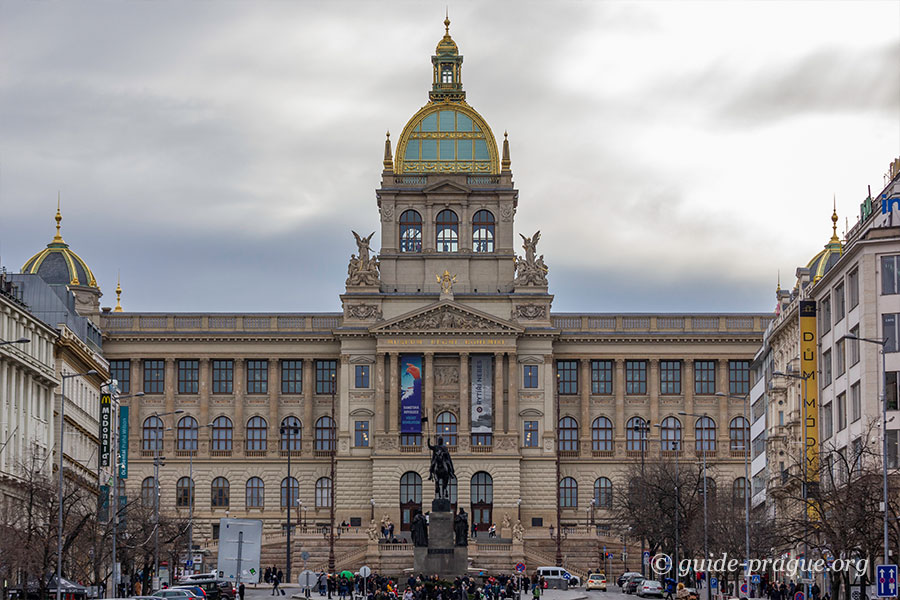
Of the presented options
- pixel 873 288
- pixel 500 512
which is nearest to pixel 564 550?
pixel 500 512

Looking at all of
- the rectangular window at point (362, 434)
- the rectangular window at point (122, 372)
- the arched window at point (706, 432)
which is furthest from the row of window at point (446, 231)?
the rectangular window at point (122, 372)

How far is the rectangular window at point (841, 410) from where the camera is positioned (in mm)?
92500

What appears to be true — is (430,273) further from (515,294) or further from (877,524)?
(877,524)

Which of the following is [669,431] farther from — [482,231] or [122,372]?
[122,372]

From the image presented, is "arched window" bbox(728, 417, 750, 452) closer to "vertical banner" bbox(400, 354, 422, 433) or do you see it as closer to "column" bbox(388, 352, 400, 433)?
"vertical banner" bbox(400, 354, 422, 433)

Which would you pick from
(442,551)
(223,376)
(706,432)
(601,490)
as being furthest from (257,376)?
(442,551)

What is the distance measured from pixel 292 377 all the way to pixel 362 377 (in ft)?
27.5

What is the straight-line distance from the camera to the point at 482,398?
15712 cm

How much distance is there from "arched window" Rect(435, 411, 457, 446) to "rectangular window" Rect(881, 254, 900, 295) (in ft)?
244

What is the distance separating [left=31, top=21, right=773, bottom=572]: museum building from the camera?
6186 inches

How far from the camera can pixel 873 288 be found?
86875 mm

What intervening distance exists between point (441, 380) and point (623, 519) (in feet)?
89.6

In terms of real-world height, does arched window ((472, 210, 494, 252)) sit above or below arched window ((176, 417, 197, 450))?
above

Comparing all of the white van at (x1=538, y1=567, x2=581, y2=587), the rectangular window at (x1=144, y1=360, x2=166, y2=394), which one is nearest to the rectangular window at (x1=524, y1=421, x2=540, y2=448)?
the white van at (x1=538, y1=567, x2=581, y2=587)
